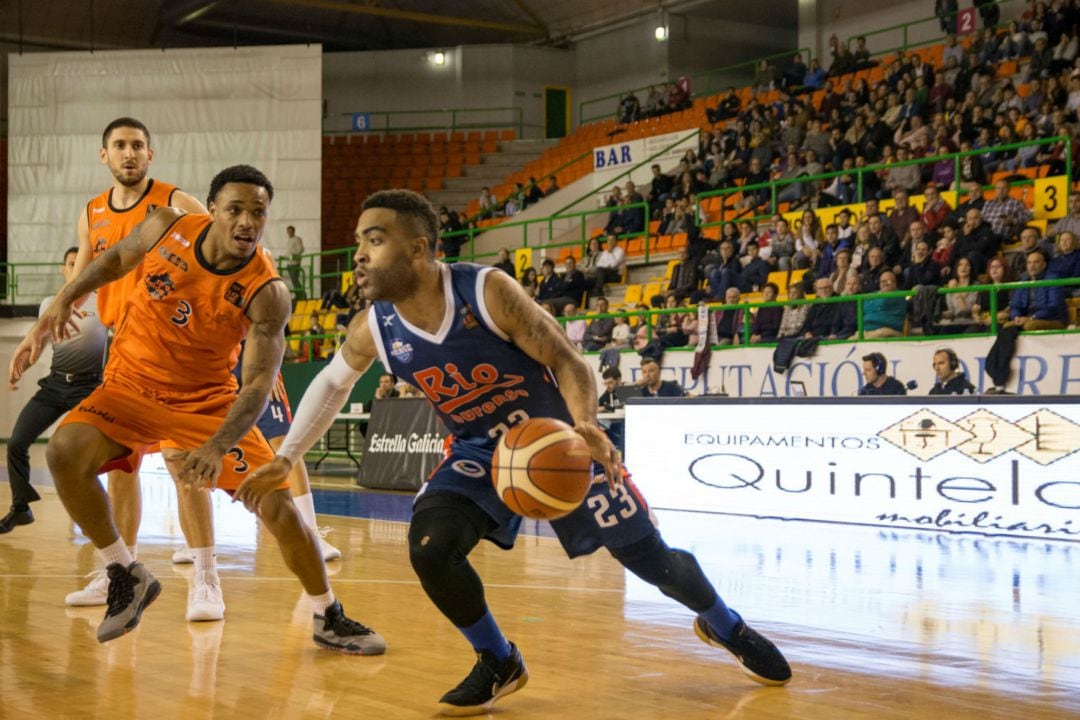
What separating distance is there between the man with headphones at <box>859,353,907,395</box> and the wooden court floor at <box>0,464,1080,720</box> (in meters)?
2.45

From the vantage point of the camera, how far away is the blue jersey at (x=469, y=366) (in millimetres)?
4188

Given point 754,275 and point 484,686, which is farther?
point 754,275

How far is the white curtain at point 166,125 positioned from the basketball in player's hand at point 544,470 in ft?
81.9

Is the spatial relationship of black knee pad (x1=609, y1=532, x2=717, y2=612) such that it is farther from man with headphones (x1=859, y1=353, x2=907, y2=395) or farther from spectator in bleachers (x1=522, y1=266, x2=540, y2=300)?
spectator in bleachers (x1=522, y1=266, x2=540, y2=300)

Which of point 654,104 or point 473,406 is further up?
point 654,104

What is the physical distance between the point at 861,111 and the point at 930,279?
6219 millimetres

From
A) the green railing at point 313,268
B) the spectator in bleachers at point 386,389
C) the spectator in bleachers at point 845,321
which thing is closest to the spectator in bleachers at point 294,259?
the green railing at point 313,268

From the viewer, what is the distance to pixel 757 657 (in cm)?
438

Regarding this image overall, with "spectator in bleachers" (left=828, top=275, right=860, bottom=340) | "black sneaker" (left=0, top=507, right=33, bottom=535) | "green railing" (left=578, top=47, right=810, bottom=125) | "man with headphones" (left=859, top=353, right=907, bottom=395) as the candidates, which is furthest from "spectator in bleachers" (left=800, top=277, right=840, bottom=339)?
"green railing" (left=578, top=47, right=810, bottom=125)

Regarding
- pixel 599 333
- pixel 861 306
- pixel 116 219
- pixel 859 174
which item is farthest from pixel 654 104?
pixel 116 219

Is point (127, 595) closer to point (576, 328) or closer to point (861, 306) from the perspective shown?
point (861, 306)

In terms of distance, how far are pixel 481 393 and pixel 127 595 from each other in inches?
76.4

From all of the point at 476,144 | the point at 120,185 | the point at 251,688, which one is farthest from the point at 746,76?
the point at 251,688

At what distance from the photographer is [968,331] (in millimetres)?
12203
